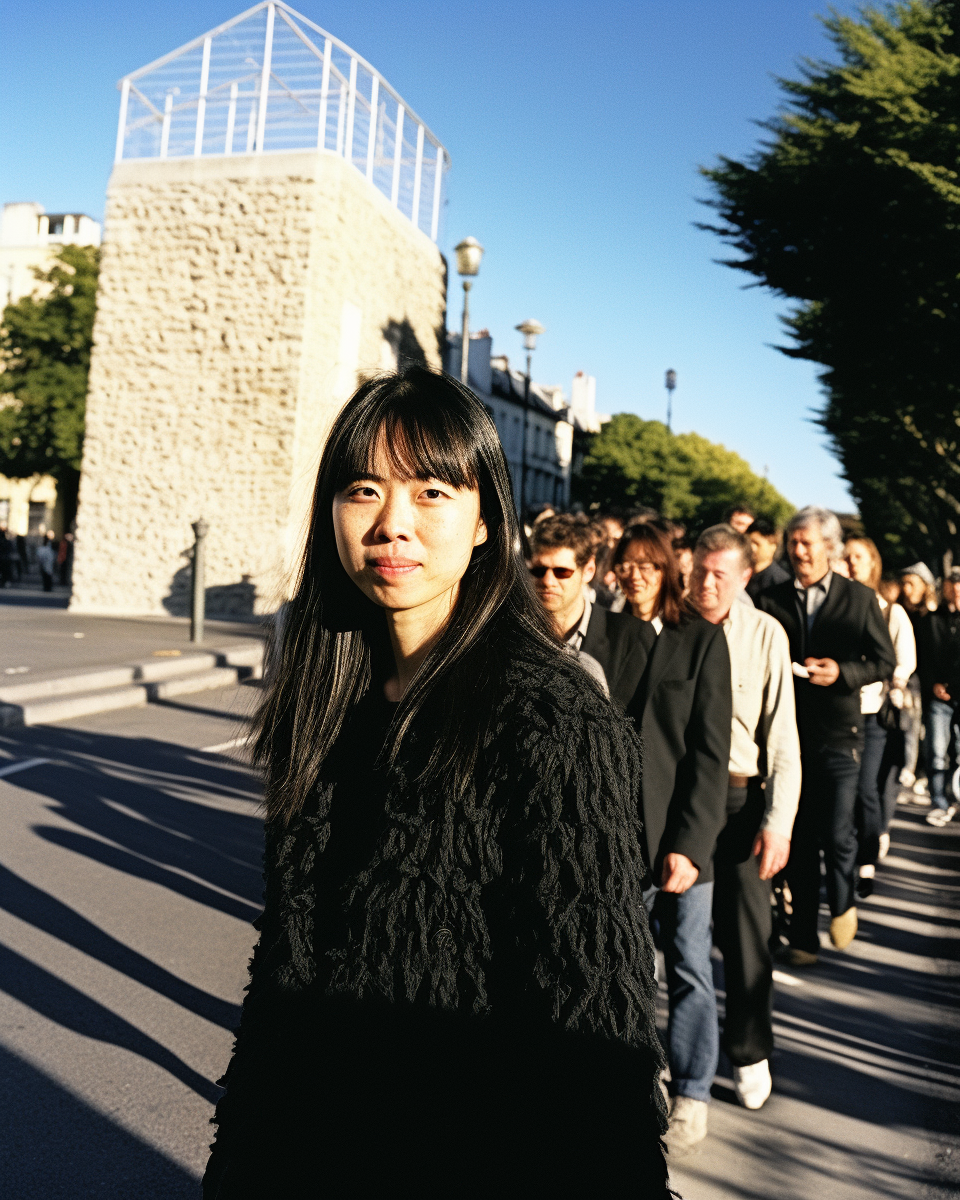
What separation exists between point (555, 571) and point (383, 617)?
8.39 ft

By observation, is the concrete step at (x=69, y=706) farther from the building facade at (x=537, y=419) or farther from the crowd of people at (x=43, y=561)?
the building facade at (x=537, y=419)

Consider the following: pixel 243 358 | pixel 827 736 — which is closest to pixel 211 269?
pixel 243 358

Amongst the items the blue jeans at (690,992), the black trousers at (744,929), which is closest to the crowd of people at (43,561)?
the black trousers at (744,929)

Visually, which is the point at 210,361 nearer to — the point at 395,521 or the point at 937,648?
the point at 937,648

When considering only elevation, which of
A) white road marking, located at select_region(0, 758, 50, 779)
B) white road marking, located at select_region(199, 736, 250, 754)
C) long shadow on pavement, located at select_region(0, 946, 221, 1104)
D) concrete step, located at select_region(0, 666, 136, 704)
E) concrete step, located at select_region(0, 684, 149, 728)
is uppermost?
concrete step, located at select_region(0, 666, 136, 704)

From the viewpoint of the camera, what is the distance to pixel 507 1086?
1.26 meters

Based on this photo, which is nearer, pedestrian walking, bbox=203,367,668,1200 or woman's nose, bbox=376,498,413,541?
pedestrian walking, bbox=203,367,668,1200

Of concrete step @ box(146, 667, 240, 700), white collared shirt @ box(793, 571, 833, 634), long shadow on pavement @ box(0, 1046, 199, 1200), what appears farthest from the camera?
concrete step @ box(146, 667, 240, 700)

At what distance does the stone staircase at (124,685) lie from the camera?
34.9 ft

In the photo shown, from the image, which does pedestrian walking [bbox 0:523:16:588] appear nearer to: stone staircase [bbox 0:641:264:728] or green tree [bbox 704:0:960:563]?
stone staircase [bbox 0:641:264:728]

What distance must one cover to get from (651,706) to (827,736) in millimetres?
2122

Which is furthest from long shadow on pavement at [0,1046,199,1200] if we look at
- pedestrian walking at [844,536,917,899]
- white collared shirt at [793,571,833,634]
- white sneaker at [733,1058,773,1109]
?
pedestrian walking at [844,536,917,899]

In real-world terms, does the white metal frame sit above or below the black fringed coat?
above

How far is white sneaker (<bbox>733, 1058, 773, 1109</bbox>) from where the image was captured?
391cm
